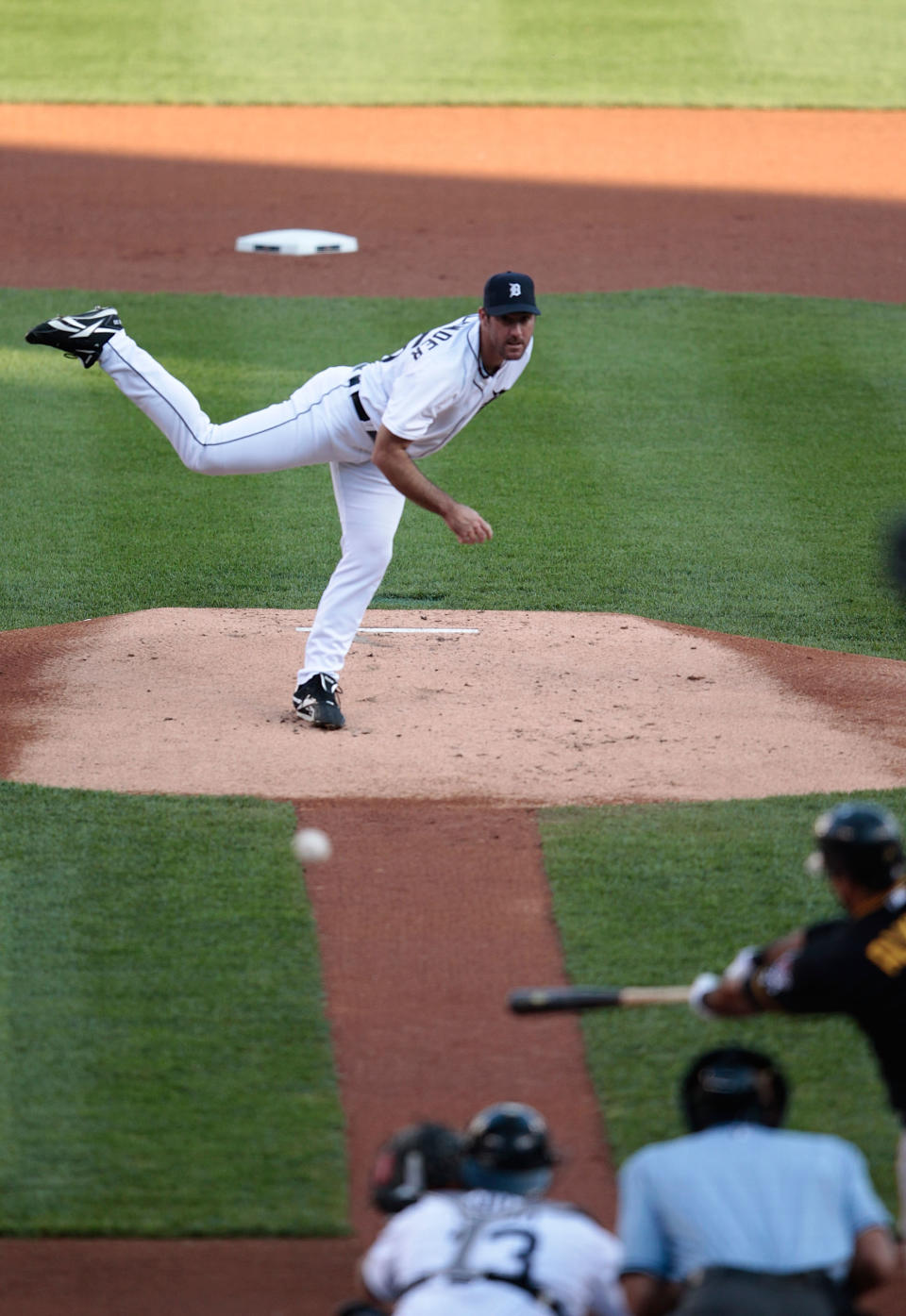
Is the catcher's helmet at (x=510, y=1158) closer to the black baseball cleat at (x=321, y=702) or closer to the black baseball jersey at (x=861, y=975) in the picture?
the black baseball jersey at (x=861, y=975)

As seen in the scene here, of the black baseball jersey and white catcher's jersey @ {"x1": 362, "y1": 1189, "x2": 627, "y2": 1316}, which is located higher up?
the black baseball jersey

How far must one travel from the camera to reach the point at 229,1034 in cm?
505

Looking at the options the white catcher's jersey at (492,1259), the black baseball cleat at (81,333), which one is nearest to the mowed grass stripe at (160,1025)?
the white catcher's jersey at (492,1259)

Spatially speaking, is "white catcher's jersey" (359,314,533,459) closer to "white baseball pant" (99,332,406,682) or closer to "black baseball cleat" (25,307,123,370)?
"white baseball pant" (99,332,406,682)

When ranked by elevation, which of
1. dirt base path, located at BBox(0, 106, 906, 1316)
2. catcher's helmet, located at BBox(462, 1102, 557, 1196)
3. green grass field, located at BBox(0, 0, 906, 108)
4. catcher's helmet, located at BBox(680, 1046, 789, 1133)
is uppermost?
green grass field, located at BBox(0, 0, 906, 108)

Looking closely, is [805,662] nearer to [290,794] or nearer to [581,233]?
[290,794]

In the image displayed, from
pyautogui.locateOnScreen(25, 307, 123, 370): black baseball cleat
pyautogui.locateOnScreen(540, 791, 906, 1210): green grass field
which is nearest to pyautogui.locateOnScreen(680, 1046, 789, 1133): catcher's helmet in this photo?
pyautogui.locateOnScreen(540, 791, 906, 1210): green grass field

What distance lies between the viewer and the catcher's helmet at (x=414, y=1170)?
3.55 meters

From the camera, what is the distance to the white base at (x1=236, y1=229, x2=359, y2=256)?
16.3 metres

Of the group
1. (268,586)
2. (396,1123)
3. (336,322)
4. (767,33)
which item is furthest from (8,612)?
(767,33)

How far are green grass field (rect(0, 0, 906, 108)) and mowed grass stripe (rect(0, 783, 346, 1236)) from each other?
18764 millimetres

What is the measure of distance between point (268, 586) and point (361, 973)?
179 inches

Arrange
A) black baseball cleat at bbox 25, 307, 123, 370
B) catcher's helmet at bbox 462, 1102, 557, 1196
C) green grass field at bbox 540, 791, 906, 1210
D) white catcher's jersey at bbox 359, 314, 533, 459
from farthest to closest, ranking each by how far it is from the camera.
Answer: black baseball cleat at bbox 25, 307, 123, 370
white catcher's jersey at bbox 359, 314, 533, 459
green grass field at bbox 540, 791, 906, 1210
catcher's helmet at bbox 462, 1102, 557, 1196

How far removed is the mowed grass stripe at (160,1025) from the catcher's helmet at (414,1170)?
0.78 m
